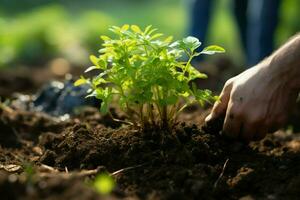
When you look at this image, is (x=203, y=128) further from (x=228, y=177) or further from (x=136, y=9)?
(x=136, y=9)

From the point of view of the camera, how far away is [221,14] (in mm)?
11555

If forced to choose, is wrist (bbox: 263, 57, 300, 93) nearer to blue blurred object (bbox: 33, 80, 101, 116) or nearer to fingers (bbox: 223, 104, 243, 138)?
fingers (bbox: 223, 104, 243, 138)

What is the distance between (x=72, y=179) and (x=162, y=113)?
949mm

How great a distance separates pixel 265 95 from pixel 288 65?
0.58 ft

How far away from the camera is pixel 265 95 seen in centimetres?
264

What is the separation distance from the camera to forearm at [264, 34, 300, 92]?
266cm

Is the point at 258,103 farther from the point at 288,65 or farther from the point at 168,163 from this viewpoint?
the point at 168,163

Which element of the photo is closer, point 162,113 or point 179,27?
point 162,113

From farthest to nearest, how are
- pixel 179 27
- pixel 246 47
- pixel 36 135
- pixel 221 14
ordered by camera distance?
pixel 221 14 → pixel 179 27 → pixel 246 47 → pixel 36 135

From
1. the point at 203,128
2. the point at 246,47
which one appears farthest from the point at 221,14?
the point at 203,128

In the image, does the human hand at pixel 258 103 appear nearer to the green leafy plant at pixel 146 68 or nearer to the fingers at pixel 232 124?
the fingers at pixel 232 124

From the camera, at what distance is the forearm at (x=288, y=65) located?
2.66 meters

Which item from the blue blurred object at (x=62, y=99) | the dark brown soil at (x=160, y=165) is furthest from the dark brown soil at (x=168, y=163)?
the blue blurred object at (x=62, y=99)

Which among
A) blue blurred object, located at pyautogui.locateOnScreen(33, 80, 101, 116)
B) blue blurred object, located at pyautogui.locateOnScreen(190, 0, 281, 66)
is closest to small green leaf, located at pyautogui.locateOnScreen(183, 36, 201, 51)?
blue blurred object, located at pyautogui.locateOnScreen(33, 80, 101, 116)
